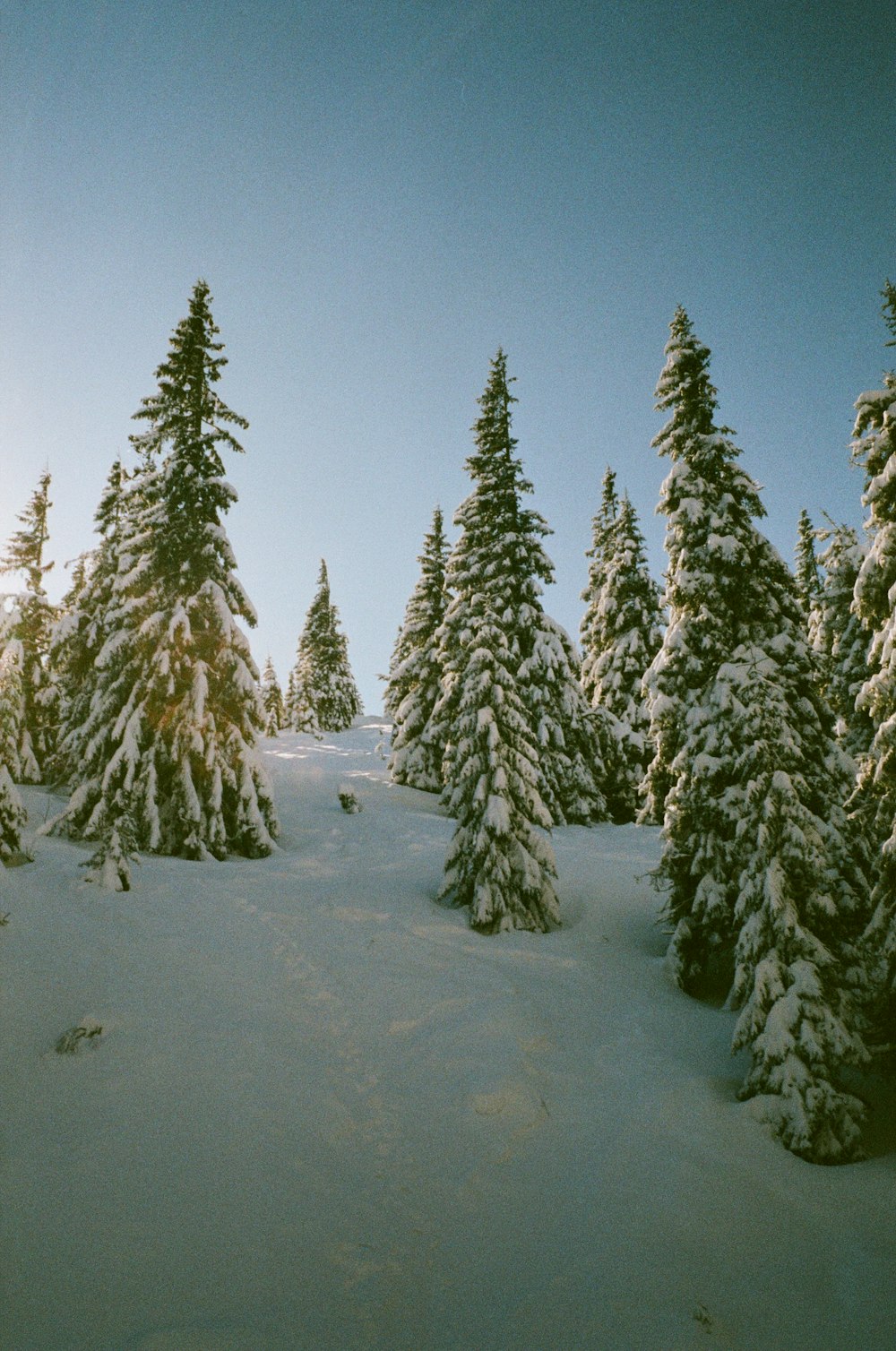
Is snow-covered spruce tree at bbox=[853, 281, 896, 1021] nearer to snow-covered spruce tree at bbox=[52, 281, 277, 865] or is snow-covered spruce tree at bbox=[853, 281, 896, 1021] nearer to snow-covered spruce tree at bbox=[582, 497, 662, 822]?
snow-covered spruce tree at bbox=[52, 281, 277, 865]

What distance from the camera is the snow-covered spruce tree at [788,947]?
8.05 meters

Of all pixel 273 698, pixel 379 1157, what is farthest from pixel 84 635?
pixel 273 698

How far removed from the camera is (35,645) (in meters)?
24.3

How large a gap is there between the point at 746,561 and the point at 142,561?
47.7 feet

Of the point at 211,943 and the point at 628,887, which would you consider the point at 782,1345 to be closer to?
the point at 211,943

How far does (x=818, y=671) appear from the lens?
1105 cm

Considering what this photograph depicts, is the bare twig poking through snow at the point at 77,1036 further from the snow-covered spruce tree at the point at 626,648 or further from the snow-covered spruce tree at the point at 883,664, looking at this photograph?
the snow-covered spruce tree at the point at 626,648

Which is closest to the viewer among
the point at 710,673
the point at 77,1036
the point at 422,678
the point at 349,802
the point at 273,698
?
the point at 77,1036

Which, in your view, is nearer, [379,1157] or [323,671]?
[379,1157]

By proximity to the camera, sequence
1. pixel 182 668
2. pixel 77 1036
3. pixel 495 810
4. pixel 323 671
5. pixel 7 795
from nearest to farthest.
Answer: pixel 77 1036, pixel 7 795, pixel 495 810, pixel 182 668, pixel 323 671

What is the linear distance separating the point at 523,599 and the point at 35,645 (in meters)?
18.5

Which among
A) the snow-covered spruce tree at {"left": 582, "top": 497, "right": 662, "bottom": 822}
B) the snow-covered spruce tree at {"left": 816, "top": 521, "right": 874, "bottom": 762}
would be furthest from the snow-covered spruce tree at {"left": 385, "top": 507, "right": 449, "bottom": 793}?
the snow-covered spruce tree at {"left": 816, "top": 521, "right": 874, "bottom": 762}

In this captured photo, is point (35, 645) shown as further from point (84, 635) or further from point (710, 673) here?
point (710, 673)

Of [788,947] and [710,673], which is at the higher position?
[710,673]
